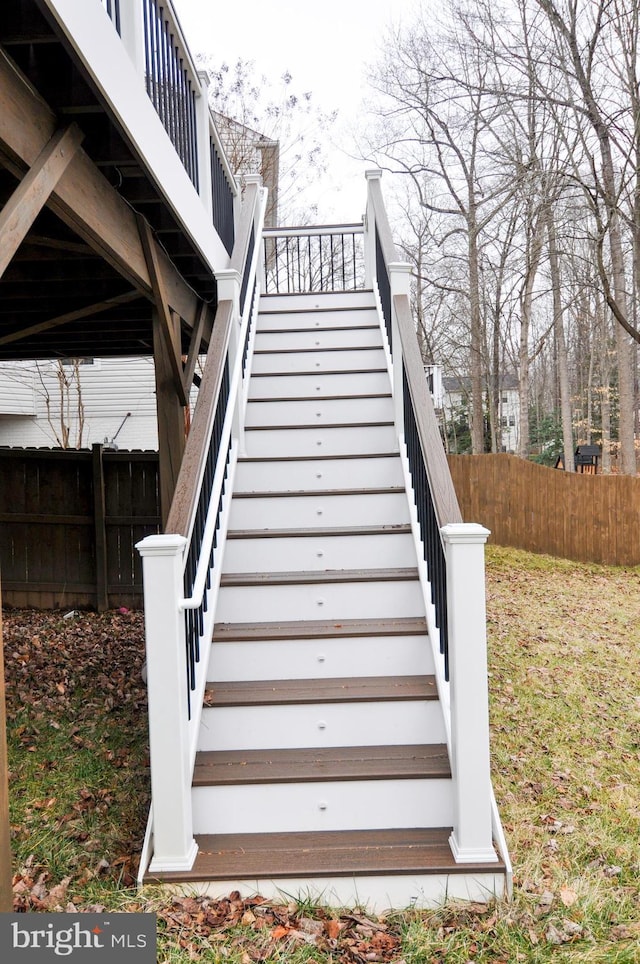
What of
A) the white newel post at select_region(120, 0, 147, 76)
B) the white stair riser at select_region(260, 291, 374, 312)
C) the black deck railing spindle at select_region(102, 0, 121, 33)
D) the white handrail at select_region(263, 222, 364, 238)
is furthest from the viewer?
the white handrail at select_region(263, 222, 364, 238)

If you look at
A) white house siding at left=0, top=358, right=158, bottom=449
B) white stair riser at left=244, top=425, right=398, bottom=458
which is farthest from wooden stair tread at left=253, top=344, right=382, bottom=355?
white house siding at left=0, top=358, right=158, bottom=449

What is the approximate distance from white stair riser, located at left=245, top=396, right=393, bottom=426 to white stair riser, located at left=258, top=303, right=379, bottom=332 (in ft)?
3.81

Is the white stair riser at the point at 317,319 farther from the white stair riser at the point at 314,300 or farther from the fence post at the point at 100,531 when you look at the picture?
the fence post at the point at 100,531

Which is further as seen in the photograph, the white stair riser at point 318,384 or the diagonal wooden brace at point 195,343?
the diagonal wooden brace at point 195,343

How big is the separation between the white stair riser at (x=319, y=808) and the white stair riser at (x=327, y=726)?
0.28 meters

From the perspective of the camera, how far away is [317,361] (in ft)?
18.7

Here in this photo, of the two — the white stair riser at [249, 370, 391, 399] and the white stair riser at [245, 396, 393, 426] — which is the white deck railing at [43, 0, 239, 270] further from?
the white stair riser at [245, 396, 393, 426]

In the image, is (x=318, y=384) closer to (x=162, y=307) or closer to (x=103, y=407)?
(x=162, y=307)

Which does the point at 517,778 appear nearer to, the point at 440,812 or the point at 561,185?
the point at 440,812

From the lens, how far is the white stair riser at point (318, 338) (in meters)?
5.88

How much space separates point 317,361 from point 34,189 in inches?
129

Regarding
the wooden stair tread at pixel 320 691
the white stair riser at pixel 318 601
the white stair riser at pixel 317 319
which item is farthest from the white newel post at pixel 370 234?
the wooden stair tread at pixel 320 691

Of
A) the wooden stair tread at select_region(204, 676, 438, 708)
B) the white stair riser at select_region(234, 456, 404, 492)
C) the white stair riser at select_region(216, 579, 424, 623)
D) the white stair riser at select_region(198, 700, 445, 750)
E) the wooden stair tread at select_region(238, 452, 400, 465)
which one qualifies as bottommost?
the white stair riser at select_region(198, 700, 445, 750)

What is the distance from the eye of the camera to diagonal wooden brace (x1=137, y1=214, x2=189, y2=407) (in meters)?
4.30
